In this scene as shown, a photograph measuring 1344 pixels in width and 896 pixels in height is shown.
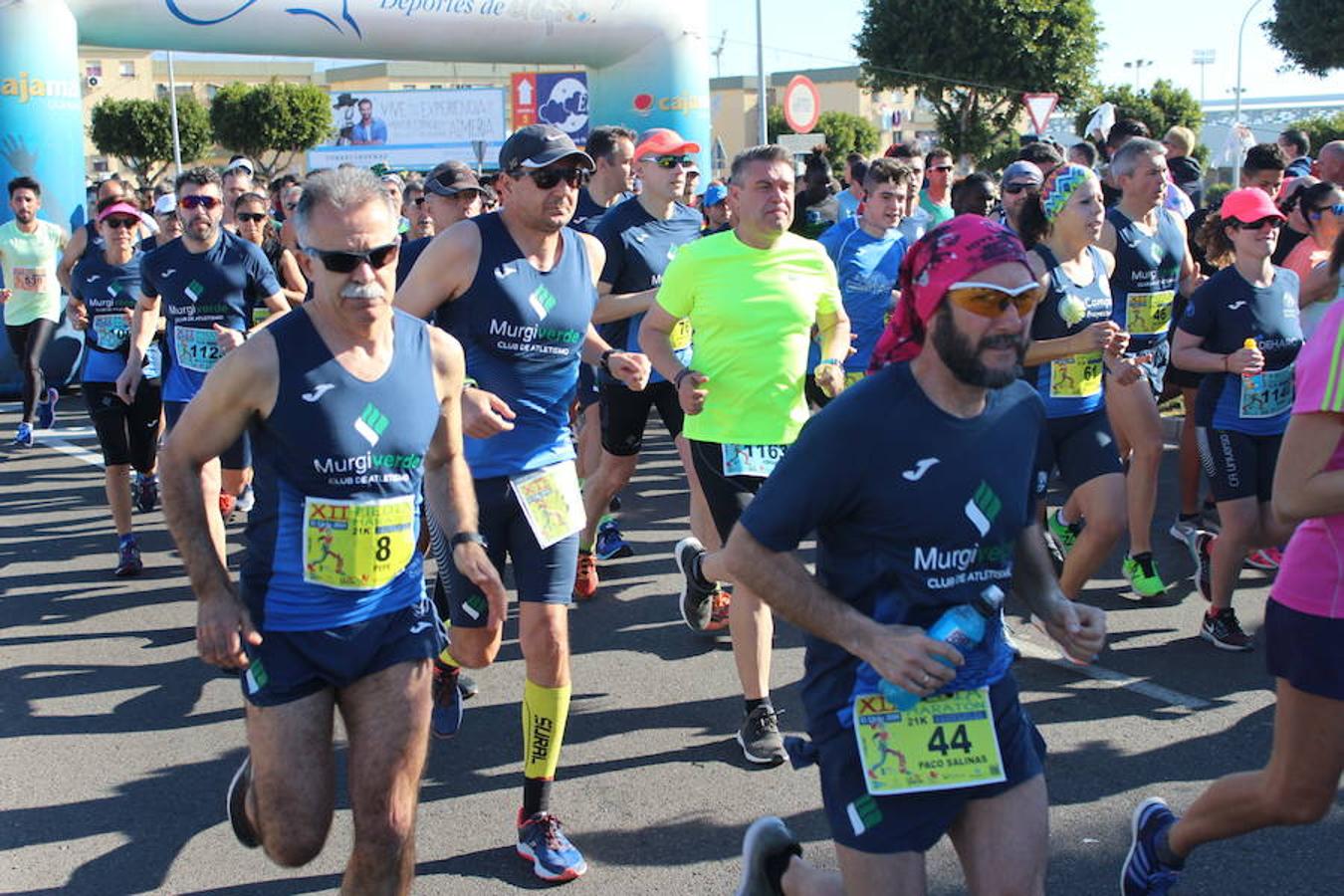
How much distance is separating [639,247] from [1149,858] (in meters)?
4.08

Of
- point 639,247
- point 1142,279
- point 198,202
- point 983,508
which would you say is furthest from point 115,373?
point 983,508

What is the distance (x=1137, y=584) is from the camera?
22.0ft

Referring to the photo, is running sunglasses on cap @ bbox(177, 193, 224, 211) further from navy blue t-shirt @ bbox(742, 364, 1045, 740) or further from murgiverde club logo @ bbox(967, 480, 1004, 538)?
murgiverde club logo @ bbox(967, 480, 1004, 538)

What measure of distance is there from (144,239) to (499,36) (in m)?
7.63

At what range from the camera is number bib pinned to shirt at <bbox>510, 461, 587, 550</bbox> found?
172 inches

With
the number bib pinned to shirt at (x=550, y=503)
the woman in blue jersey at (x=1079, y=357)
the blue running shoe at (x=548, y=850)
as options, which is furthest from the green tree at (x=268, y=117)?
the blue running shoe at (x=548, y=850)

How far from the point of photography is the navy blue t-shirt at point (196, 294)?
741cm

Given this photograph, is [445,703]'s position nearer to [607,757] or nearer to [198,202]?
[607,757]

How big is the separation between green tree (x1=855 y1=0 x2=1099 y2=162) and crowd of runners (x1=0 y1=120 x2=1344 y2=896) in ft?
126

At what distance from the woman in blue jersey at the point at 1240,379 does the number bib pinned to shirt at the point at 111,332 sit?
5.99m

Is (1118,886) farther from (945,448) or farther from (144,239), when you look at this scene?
(144,239)

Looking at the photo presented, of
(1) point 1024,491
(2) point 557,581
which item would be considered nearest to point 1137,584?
(2) point 557,581

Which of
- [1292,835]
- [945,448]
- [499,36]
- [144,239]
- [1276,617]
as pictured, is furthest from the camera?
[499,36]

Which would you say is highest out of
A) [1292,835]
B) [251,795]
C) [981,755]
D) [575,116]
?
[575,116]
